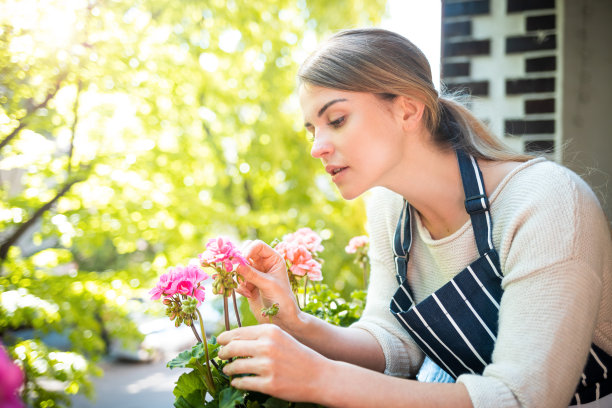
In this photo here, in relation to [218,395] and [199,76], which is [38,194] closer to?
[218,395]

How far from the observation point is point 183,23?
184 inches

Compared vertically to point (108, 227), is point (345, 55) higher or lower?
higher

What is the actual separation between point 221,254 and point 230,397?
0.96ft

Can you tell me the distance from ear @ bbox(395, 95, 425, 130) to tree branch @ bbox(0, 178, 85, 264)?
2093 millimetres

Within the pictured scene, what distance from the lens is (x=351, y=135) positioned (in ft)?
4.53

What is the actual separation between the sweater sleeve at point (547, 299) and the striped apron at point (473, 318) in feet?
0.31

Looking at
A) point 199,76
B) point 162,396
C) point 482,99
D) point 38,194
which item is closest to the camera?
point 482,99

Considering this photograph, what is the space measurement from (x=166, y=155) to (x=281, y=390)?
132 inches

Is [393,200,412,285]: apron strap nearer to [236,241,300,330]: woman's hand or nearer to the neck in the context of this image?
the neck

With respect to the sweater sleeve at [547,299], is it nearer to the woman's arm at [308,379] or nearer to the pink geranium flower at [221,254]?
the woman's arm at [308,379]

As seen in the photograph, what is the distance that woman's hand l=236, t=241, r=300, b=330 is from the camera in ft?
3.86

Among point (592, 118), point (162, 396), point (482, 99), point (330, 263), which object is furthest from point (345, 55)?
point (162, 396)

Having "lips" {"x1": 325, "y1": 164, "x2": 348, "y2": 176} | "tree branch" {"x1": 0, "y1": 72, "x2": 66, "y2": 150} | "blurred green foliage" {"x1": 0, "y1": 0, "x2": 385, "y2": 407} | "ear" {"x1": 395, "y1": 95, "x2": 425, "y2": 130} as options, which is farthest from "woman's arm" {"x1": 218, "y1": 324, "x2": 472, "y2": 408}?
"tree branch" {"x1": 0, "y1": 72, "x2": 66, "y2": 150}

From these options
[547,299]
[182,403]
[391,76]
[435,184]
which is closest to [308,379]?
[182,403]
